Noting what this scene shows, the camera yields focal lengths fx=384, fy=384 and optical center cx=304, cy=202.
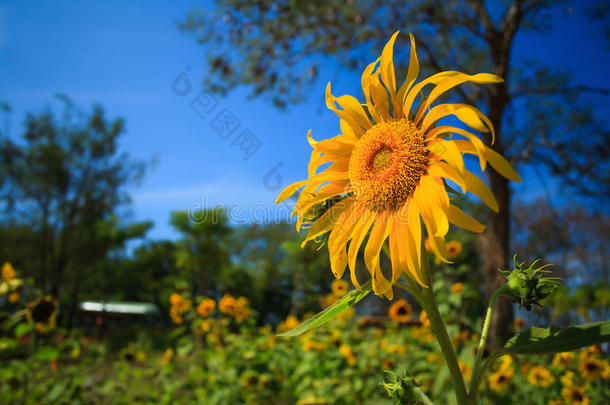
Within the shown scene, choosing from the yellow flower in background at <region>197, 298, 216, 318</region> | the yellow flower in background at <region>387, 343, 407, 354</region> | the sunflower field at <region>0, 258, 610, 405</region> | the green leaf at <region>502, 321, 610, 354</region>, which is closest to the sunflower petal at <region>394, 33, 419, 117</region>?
the green leaf at <region>502, 321, 610, 354</region>

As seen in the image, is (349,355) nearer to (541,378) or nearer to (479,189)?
(541,378)

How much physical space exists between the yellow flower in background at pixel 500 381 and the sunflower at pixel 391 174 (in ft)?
7.27

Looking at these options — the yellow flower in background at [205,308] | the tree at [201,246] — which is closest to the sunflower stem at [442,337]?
the yellow flower in background at [205,308]

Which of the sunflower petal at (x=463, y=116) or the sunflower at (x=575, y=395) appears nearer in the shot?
the sunflower petal at (x=463, y=116)

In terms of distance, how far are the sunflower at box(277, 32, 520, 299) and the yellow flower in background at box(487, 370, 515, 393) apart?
7.27 ft

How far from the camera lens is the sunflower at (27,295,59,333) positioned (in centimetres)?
235

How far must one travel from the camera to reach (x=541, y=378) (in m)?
2.56

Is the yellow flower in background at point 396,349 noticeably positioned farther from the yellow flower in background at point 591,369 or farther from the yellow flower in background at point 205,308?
the yellow flower in background at point 205,308

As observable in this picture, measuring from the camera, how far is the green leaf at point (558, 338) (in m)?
0.60

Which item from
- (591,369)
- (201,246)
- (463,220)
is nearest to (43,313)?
(463,220)

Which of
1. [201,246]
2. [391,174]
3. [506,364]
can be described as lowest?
[506,364]

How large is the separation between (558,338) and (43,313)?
275 centimetres

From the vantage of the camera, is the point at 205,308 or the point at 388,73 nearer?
the point at 388,73

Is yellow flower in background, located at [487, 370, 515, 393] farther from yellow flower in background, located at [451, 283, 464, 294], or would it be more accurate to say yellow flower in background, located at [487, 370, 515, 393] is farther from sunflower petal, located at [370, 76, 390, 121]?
sunflower petal, located at [370, 76, 390, 121]
